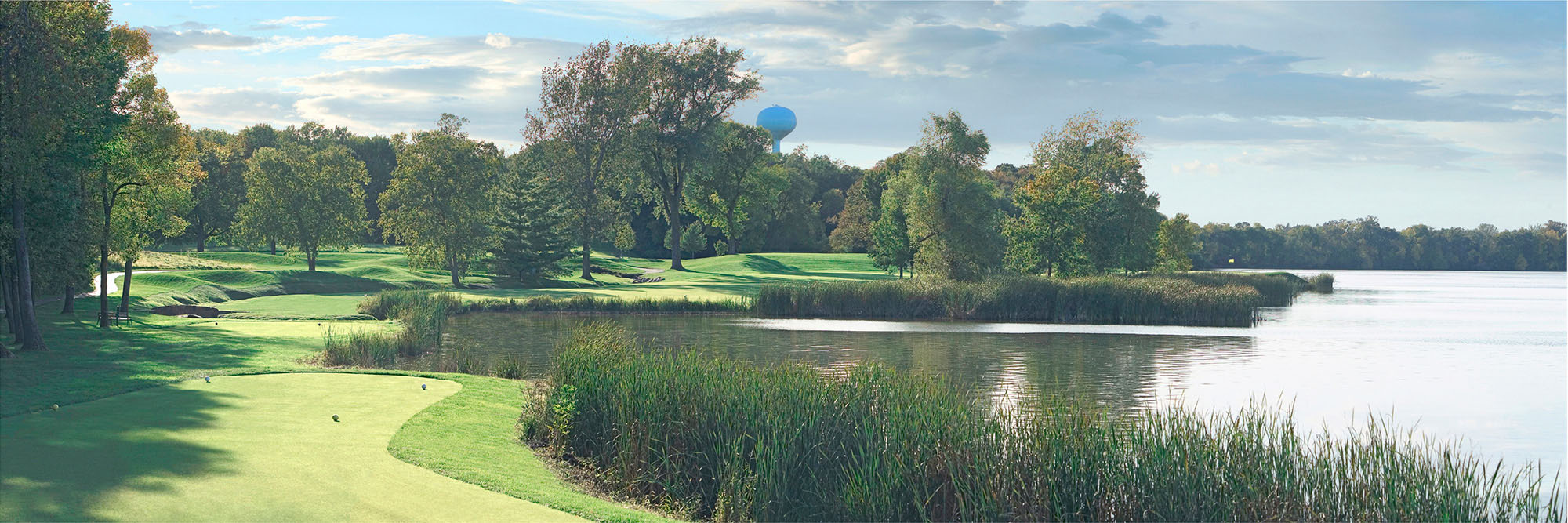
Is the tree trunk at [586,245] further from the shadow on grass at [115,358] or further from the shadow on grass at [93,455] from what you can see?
the shadow on grass at [93,455]

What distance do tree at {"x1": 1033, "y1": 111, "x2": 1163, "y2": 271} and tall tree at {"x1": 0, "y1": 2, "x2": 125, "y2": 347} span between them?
150 feet

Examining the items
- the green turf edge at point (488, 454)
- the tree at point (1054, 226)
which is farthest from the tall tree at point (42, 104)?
the tree at point (1054, 226)

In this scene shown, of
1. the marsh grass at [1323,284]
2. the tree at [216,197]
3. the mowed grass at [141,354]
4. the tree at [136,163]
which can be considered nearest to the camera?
A: the mowed grass at [141,354]

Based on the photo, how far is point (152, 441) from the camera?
10047 millimetres

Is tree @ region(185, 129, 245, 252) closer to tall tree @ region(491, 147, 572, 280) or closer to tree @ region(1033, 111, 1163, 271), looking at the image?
tall tree @ region(491, 147, 572, 280)

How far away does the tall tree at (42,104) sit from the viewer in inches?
672

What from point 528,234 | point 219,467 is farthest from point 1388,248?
point 219,467

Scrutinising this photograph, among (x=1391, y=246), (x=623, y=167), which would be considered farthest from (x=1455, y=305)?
(x=1391, y=246)

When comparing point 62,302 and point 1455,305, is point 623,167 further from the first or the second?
point 1455,305

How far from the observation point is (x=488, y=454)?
11.8m

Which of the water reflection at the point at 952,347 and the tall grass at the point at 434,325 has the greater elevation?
the tall grass at the point at 434,325

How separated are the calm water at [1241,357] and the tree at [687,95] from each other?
2580cm

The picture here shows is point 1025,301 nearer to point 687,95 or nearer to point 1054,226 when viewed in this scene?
point 1054,226

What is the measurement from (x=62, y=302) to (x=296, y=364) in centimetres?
1879
